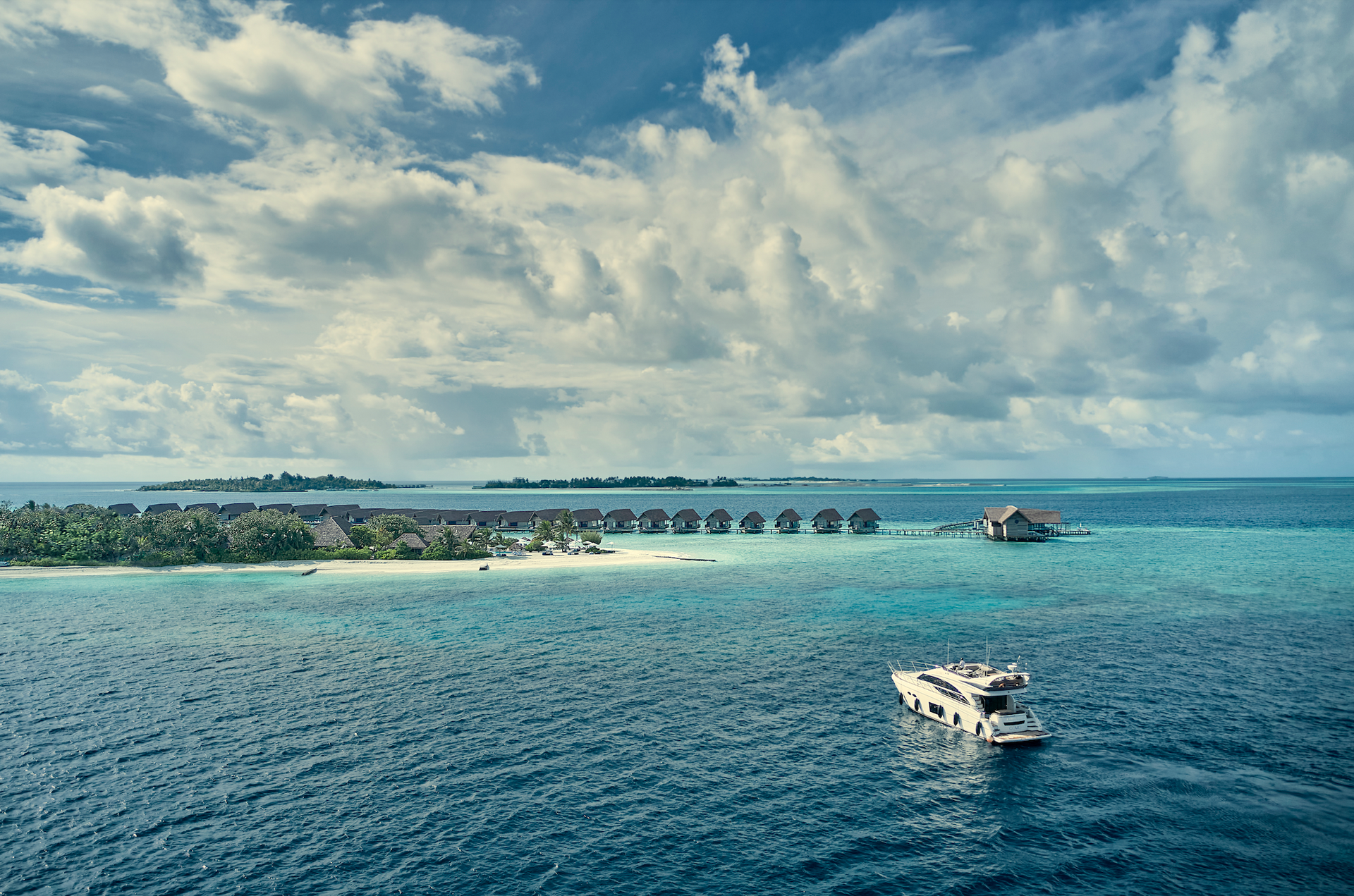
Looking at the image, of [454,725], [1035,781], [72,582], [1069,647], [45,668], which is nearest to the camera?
[1035,781]

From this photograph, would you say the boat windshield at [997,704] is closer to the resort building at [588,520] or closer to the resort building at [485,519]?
the resort building at [588,520]

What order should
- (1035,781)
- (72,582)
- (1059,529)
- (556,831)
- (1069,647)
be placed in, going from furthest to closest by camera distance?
(1059,529)
(72,582)
(1069,647)
(1035,781)
(556,831)

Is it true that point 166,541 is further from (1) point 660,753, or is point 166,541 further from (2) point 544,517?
(1) point 660,753

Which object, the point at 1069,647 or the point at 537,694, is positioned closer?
the point at 537,694

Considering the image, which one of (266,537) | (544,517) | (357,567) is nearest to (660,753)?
(357,567)

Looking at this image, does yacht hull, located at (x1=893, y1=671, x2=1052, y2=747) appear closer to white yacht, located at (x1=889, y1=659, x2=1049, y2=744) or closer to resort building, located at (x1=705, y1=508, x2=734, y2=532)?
white yacht, located at (x1=889, y1=659, x2=1049, y2=744)

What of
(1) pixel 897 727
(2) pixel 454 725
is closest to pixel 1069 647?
(1) pixel 897 727

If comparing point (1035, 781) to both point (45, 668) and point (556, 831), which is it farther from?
point (45, 668)
